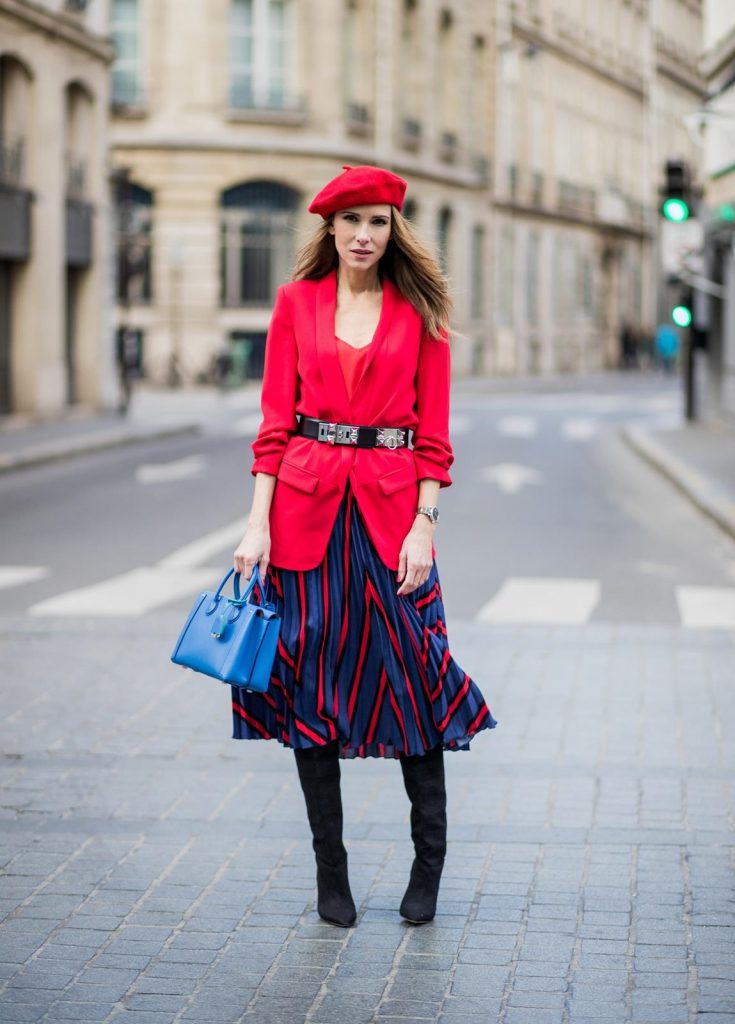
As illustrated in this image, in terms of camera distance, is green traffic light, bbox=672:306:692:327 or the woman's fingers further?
green traffic light, bbox=672:306:692:327

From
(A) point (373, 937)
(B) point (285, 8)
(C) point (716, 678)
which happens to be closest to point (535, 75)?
(B) point (285, 8)

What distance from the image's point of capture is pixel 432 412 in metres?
4.89

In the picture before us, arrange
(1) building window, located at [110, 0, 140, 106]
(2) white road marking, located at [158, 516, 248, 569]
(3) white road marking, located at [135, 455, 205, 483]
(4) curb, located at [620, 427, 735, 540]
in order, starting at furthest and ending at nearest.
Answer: (1) building window, located at [110, 0, 140, 106]
(3) white road marking, located at [135, 455, 205, 483]
(4) curb, located at [620, 427, 735, 540]
(2) white road marking, located at [158, 516, 248, 569]

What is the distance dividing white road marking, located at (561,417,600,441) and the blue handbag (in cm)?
2443

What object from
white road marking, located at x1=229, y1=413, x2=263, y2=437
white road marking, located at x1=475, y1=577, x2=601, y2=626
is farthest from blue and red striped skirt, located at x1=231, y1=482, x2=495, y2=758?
white road marking, located at x1=229, y1=413, x2=263, y2=437

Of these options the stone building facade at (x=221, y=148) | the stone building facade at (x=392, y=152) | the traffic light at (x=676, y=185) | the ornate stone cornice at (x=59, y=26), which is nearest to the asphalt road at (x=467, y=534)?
the traffic light at (x=676, y=185)

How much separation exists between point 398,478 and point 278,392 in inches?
15.6

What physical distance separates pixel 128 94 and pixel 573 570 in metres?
38.7

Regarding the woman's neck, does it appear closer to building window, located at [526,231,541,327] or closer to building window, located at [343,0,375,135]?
building window, located at [343,0,375,135]

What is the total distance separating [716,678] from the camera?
28.6 ft

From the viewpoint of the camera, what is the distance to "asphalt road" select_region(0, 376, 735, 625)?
1141 centimetres

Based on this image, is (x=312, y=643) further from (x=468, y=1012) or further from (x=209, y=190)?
(x=209, y=190)

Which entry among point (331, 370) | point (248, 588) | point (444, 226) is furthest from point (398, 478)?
point (444, 226)

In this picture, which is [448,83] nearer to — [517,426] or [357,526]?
[517,426]
